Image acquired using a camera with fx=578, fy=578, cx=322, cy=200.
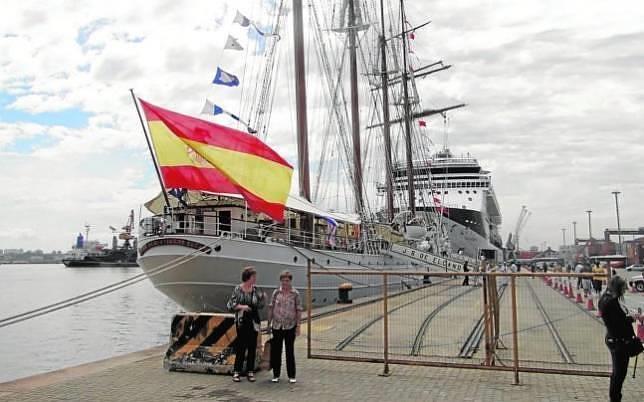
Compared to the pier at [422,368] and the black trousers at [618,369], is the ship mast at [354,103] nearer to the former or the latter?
the pier at [422,368]

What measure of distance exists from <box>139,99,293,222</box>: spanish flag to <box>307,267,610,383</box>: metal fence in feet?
10.7

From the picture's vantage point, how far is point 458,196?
63406mm

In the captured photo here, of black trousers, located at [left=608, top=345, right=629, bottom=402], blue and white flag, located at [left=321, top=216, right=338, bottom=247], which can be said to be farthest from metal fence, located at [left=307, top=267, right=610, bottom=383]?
blue and white flag, located at [left=321, top=216, right=338, bottom=247]

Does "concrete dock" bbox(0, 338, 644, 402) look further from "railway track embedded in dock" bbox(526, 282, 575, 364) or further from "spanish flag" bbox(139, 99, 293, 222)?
"spanish flag" bbox(139, 99, 293, 222)

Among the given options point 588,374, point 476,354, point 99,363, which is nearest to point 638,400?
point 588,374

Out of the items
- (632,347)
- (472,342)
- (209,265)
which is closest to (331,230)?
(209,265)

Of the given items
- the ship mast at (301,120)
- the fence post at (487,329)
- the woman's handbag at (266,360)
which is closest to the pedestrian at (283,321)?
the woman's handbag at (266,360)

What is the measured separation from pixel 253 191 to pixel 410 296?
412 cm

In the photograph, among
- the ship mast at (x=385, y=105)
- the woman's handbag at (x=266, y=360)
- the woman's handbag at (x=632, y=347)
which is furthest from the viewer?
the ship mast at (x=385, y=105)

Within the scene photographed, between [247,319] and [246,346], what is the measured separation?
1.50 ft

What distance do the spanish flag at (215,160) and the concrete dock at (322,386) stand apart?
4532 millimetres

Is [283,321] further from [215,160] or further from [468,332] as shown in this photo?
[468,332]

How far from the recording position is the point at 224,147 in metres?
12.5

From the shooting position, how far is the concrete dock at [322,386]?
7.24 meters
